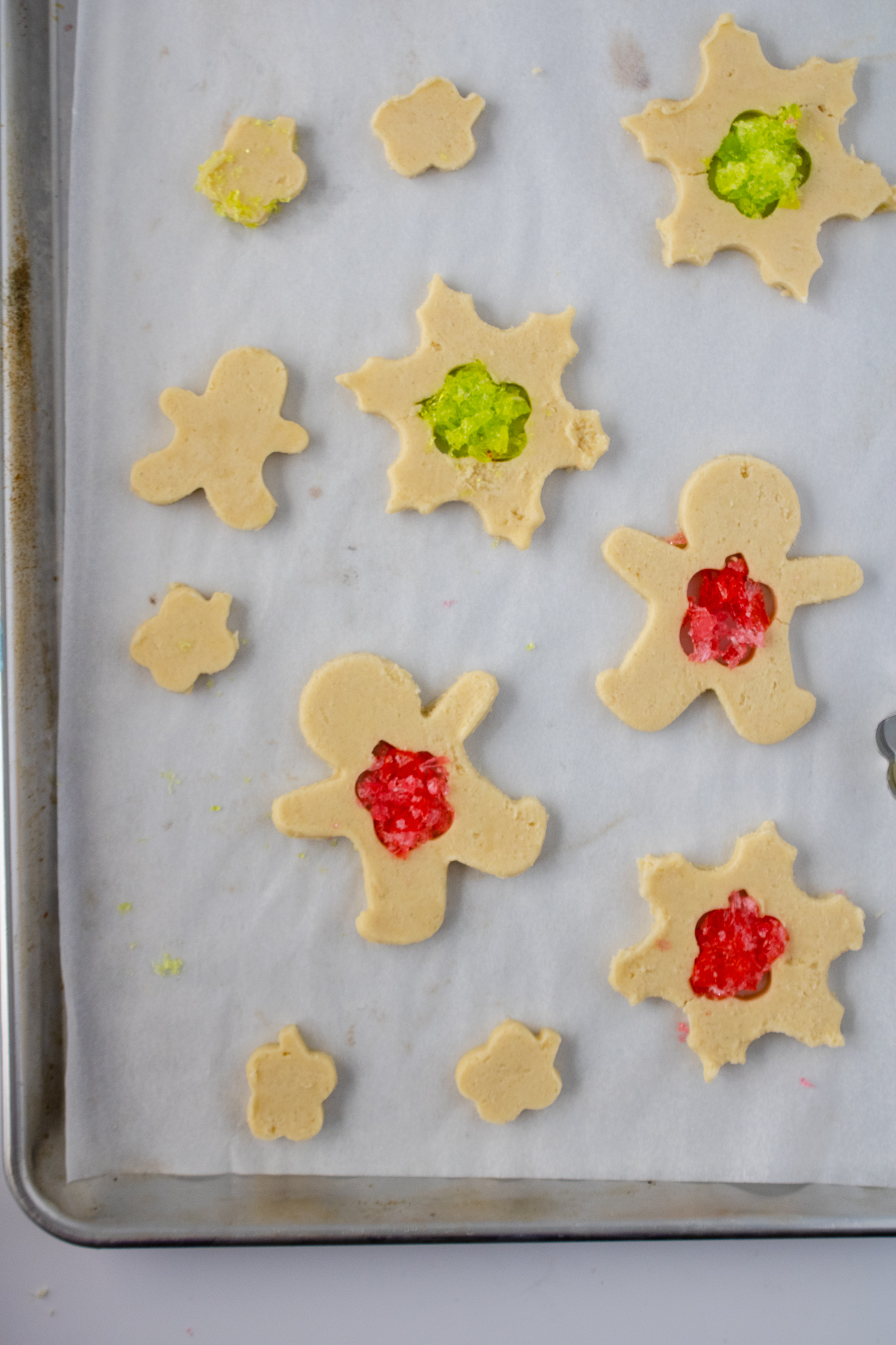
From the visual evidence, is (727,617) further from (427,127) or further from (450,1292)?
(450,1292)

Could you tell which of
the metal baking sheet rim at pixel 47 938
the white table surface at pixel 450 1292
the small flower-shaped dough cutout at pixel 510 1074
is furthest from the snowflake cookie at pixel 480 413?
the white table surface at pixel 450 1292

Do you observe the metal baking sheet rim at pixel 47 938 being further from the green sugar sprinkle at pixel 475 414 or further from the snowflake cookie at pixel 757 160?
the snowflake cookie at pixel 757 160

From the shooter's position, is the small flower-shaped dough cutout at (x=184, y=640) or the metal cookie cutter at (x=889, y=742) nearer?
the small flower-shaped dough cutout at (x=184, y=640)

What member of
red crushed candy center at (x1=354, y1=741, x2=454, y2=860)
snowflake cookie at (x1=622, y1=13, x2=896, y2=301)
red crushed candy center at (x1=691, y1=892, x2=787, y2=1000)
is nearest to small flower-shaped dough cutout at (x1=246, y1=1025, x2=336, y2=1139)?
red crushed candy center at (x1=354, y1=741, x2=454, y2=860)

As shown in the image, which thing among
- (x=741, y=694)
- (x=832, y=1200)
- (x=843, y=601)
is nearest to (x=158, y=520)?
(x=741, y=694)

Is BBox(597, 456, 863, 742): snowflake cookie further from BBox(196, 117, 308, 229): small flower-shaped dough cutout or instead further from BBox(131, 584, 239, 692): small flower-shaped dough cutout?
BBox(196, 117, 308, 229): small flower-shaped dough cutout
